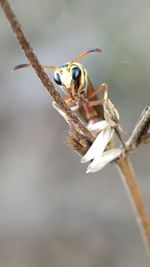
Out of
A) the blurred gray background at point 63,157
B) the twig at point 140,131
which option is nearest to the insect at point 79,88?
the twig at point 140,131

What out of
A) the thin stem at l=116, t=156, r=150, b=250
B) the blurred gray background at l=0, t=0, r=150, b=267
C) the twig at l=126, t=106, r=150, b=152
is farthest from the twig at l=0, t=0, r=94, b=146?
the blurred gray background at l=0, t=0, r=150, b=267

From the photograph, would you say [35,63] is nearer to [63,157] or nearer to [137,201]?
[137,201]

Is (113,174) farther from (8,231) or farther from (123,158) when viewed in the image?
(123,158)

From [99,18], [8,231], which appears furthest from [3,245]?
[99,18]

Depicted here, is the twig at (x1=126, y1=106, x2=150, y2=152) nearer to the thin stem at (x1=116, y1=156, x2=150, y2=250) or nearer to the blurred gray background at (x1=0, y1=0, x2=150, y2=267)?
the thin stem at (x1=116, y1=156, x2=150, y2=250)

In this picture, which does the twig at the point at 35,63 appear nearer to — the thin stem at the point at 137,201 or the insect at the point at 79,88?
the insect at the point at 79,88

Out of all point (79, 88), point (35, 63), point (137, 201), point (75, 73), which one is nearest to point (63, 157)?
point (137, 201)
